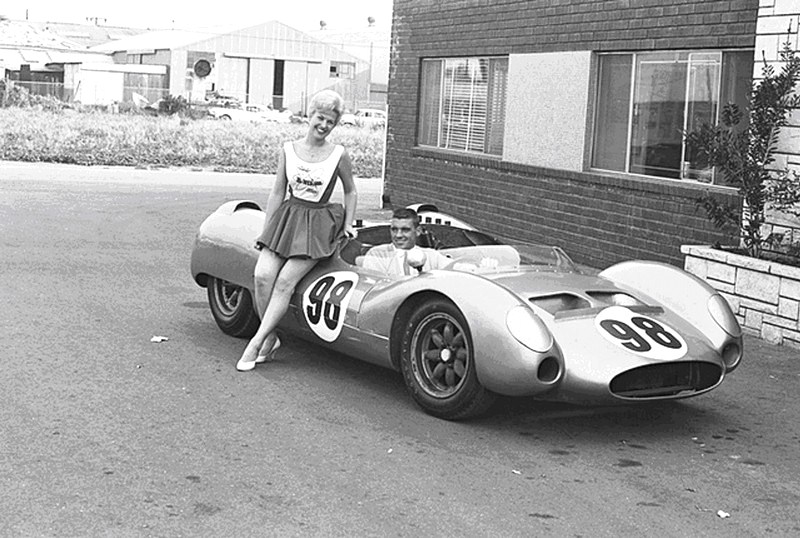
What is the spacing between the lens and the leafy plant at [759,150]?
9422 mm

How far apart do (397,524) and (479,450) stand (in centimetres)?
119

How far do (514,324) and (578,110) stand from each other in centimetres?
791

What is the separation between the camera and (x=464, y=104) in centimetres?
1645

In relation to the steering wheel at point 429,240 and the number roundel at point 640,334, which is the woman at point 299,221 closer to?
the steering wheel at point 429,240

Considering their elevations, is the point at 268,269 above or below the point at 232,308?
above

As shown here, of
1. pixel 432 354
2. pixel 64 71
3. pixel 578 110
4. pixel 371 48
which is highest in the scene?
pixel 371 48

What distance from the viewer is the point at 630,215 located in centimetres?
1249

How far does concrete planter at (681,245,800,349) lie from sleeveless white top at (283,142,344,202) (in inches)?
144

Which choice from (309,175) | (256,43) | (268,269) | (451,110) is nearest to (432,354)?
(268,269)

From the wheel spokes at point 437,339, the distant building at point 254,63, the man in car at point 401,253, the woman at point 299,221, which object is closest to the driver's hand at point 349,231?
the woman at point 299,221

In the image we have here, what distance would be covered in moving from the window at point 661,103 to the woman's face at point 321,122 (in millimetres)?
4947

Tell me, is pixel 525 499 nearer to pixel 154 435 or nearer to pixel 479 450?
pixel 479 450

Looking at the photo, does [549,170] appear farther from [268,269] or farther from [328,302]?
[328,302]

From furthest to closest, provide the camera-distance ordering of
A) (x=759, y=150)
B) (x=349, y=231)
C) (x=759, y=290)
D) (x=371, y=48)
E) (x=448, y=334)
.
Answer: (x=371, y=48)
(x=759, y=150)
(x=759, y=290)
(x=349, y=231)
(x=448, y=334)
